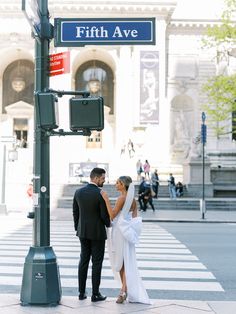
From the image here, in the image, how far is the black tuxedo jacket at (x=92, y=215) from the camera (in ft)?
25.3

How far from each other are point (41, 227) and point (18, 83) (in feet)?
135

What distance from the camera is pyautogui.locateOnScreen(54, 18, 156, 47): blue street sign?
7832 millimetres

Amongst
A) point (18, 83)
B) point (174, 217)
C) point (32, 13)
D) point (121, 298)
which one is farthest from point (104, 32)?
point (18, 83)

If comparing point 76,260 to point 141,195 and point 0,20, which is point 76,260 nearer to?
point 141,195

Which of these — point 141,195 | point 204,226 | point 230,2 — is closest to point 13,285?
point 204,226

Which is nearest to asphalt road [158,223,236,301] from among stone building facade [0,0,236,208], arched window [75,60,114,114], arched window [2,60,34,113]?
stone building facade [0,0,236,208]

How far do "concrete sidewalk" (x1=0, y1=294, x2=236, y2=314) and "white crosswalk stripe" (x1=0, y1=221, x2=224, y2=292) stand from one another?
1.26m

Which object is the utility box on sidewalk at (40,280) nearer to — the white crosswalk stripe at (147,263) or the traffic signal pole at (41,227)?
the traffic signal pole at (41,227)

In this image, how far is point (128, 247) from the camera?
781cm

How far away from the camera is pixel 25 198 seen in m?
32.6

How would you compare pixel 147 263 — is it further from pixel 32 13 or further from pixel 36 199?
pixel 32 13

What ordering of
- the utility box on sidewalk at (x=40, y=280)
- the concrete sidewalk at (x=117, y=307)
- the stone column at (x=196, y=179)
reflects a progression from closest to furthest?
1. the concrete sidewalk at (x=117, y=307)
2. the utility box on sidewalk at (x=40, y=280)
3. the stone column at (x=196, y=179)

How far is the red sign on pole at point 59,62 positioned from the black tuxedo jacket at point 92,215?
1.63 metres

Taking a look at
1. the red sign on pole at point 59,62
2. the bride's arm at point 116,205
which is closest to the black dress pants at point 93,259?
the bride's arm at point 116,205
